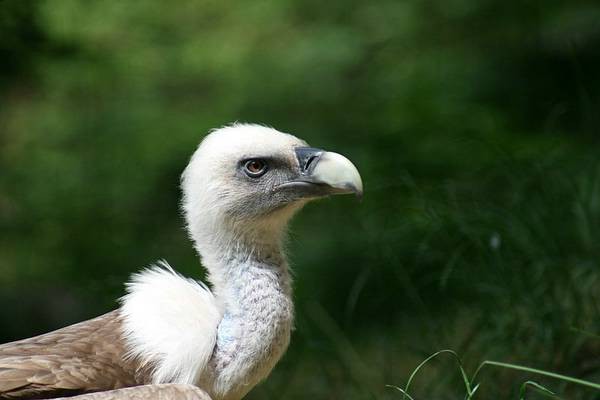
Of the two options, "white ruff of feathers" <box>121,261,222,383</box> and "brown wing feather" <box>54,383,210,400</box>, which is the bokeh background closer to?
"white ruff of feathers" <box>121,261,222,383</box>

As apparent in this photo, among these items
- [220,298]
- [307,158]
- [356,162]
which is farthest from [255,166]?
[356,162]

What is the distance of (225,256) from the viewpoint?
372cm

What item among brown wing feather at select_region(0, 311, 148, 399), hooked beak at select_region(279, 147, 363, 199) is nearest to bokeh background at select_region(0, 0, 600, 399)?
A: hooked beak at select_region(279, 147, 363, 199)

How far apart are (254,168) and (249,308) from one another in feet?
1.62

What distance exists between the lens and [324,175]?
3.66 metres

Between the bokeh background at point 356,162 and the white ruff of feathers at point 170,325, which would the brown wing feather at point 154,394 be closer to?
the white ruff of feathers at point 170,325

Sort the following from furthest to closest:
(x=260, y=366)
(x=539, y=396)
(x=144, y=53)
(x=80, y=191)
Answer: (x=144, y=53) → (x=80, y=191) → (x=539, y=396) → (x=260, y=366)

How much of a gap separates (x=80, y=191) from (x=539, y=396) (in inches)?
147

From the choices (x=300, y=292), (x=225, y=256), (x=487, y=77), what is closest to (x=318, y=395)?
(x=300, y=292)

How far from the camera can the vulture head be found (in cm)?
374

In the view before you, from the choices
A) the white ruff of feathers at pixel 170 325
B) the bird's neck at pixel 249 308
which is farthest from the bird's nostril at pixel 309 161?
the white ruff of feathers at pixel 170 325

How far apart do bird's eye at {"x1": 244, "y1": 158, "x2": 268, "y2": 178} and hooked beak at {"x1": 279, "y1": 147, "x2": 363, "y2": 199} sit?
82mm

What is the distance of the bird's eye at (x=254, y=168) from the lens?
3.76m

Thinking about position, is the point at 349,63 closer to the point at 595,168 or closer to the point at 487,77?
the point at 487,77
